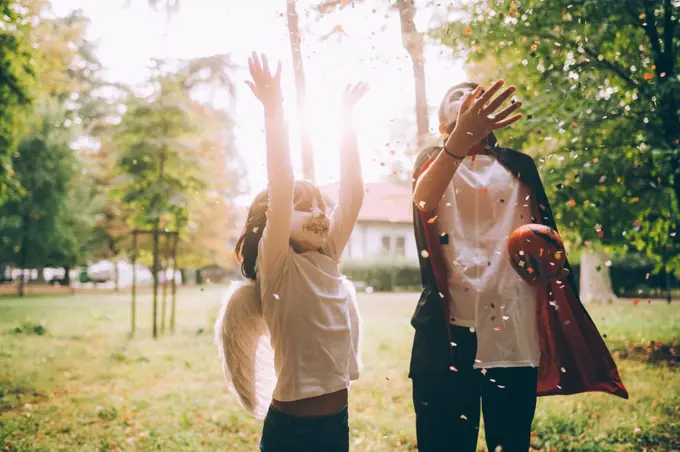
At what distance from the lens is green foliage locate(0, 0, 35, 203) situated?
992cm

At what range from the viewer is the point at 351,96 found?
2.64m

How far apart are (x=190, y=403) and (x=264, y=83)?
4.96 metres

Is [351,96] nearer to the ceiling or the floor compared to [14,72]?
nearer to the floor

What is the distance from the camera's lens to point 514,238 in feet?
7.85

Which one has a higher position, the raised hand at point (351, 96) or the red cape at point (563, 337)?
the raised hand at point (351, 96)

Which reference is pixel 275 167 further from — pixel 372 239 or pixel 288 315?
pixel 372 239

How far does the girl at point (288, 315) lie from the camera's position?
2117mm

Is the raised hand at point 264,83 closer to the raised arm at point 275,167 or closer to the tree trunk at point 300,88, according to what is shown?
the raised arm at point 275,167

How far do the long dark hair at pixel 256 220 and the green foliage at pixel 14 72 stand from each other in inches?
360

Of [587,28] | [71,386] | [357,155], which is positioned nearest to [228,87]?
[71,386]

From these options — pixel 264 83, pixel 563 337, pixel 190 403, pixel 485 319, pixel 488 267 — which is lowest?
pixel 190 403

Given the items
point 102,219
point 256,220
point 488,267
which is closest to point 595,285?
point 488,267

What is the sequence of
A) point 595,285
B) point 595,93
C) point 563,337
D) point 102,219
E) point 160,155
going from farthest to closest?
point 102,219 < point 595,285 < point 160,155 < point 595,93 < point 563,337

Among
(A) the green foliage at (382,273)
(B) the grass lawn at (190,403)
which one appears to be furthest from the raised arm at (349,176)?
(A) the green foliage at (382,273)
